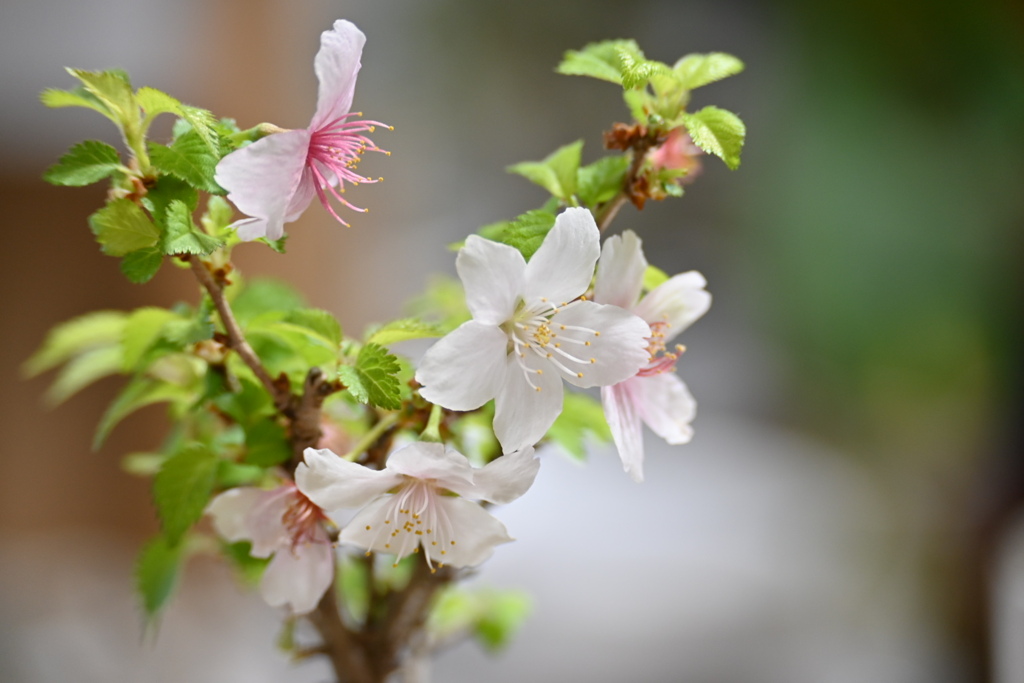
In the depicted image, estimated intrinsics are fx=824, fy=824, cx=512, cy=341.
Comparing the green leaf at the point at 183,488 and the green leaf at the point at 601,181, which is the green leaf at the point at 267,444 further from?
the green leaf at the point at 601,181

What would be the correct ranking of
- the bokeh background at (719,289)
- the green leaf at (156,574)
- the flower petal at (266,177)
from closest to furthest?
1. the flower petal at (266,177)
2. the green leaf at (156,574)
3. the bokeh background at (719,289)

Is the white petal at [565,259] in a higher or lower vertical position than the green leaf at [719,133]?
lower

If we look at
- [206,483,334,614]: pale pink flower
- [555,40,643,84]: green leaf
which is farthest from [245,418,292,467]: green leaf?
[555,40,643,84]: green leaf

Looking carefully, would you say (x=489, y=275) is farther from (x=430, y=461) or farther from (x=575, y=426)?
(x=575, y=426)

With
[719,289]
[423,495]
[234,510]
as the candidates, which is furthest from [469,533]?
[719,289]

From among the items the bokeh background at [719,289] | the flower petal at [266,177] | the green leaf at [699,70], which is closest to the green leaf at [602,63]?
the green leaf at [699,70]

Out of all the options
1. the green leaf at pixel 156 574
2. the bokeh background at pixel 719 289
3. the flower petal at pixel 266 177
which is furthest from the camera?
the bokeh background at pixel 719 289

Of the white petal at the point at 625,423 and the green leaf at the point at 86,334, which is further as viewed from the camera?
the green leaf at the point at 86,334

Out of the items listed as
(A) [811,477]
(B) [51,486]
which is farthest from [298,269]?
(A) [811,477]
